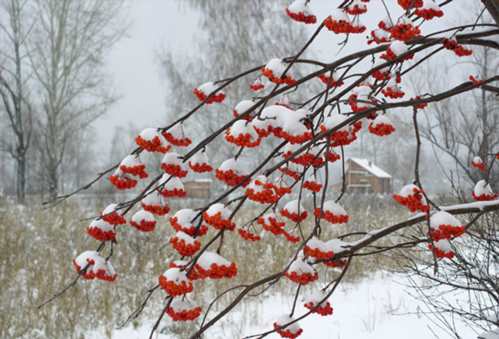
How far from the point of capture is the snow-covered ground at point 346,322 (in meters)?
3.27

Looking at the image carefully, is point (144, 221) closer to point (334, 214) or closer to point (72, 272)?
point (334, 214)

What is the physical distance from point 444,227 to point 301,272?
330 mm

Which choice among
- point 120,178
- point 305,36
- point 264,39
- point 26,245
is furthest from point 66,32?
point 120,178

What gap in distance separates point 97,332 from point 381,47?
3.45 meters

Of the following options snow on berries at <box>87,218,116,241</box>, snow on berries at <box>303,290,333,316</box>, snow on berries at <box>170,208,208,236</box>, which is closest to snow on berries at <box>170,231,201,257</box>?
snow on berries at <box>170,208,208,236</box>

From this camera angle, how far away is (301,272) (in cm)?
96

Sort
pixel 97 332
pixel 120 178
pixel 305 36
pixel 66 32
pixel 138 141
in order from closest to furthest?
pixel 138 141 → pixel 120 178 → pixel 97 332 → pixel 305 36 → pixel 66 32

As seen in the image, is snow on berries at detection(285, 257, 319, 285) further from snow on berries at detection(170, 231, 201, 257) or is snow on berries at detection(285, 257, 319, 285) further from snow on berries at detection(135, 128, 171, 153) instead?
snow on berries at detection(135, 128, 171, 153)

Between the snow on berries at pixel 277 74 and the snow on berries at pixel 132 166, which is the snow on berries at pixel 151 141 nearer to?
the snow on berries at pixel 132 166

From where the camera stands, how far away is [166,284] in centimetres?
83

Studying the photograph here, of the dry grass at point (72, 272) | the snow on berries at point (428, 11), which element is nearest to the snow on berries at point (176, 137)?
the snow on berries at point (428, 11)

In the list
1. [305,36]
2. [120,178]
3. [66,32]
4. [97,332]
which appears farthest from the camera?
[66,32]

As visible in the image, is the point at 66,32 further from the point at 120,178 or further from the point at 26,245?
the point at 120,178

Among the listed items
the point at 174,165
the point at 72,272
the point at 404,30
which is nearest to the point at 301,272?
the point at 174,165
